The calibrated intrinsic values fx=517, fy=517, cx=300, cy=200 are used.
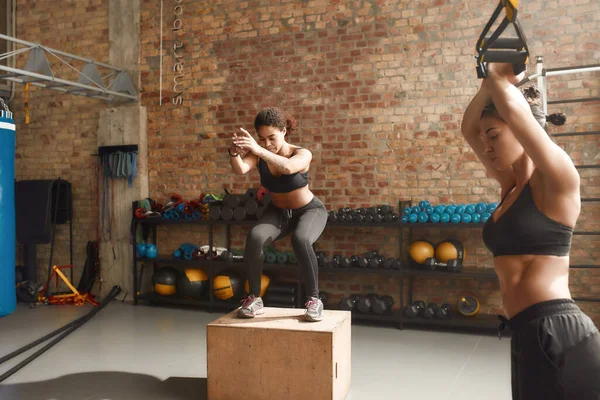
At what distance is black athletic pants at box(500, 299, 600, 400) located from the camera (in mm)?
1334

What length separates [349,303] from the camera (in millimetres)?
5371

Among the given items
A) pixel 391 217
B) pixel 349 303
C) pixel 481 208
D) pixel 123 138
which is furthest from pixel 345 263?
pixel 123 138

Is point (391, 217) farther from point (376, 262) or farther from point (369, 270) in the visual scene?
point (369, 270)

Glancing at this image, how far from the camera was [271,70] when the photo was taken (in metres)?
6.17

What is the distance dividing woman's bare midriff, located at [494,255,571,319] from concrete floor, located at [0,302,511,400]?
2138 mm

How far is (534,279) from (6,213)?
17.5 ft

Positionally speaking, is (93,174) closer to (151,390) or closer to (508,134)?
(151,390)

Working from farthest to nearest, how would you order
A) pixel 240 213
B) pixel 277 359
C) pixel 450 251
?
pixel 240 213
pixel 450 251
pixel 277 359

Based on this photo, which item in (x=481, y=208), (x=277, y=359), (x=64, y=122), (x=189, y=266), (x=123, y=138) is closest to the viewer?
(x=277, y=359)

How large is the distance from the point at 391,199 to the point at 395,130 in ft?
2.48

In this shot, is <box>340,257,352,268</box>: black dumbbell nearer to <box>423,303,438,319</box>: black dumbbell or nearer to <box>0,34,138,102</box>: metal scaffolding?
<box>423,303,438,319</box>: black dumbbell

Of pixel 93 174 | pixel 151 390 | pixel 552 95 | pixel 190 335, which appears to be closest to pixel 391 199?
pixel 552 95

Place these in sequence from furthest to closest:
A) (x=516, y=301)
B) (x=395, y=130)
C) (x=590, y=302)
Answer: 1. (x=395, y=130)
2. (x=590, y=302)
3. (x=516, y=301)

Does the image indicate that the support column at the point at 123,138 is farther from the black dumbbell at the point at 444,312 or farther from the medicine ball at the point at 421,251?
the black dumbbell at the point at 444,312
